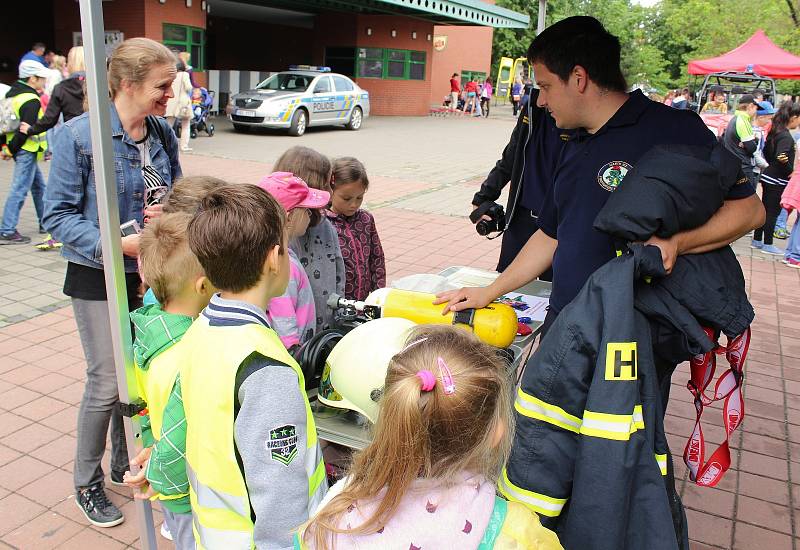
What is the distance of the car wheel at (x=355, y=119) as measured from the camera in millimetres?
19352

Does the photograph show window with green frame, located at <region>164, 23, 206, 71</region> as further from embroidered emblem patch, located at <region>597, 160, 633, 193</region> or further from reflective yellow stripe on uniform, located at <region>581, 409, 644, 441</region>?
reflective yellow stripe on uniform, located at <region>581, 409, 644, 441</region>

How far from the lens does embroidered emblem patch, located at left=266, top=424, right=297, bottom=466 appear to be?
153 centimetres

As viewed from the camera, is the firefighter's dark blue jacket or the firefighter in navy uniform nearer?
the firefighter's dark blue jacket

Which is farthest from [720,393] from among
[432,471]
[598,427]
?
[432,471]

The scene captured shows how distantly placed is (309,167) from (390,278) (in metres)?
3.40

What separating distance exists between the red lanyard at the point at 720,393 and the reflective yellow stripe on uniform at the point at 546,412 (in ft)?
1.86

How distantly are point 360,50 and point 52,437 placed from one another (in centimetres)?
2238

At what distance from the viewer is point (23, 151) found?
6910 mm

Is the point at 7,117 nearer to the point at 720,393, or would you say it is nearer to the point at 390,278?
the point at 390,278

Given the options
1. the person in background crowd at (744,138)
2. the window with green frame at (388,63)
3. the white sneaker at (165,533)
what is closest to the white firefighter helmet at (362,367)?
the white sneaker at (165,533)

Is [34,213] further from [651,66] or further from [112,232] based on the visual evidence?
[651,66]

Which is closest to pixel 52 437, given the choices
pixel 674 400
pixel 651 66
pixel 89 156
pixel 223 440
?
pixel 89 156

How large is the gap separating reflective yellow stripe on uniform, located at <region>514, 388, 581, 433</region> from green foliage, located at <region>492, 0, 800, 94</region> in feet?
27.8

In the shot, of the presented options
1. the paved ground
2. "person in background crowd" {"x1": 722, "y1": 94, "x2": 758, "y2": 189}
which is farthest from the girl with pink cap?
"person in background crowd" {"x1": 722, "y1": 94, "x2": 758, "y2": 189}
